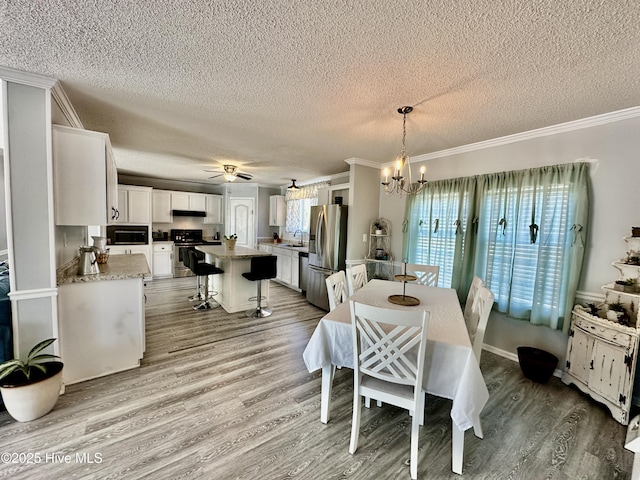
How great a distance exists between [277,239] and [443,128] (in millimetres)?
5396

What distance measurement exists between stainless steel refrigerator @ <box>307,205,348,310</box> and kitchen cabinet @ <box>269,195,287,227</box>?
96.7 inches

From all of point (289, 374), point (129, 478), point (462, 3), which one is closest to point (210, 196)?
point (289, 374)

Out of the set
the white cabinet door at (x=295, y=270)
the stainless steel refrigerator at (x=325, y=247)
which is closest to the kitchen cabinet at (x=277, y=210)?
the white cabinet door at (x=295, y=270)

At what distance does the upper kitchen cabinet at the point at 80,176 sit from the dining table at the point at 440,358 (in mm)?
2296

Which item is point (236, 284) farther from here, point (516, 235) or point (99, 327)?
point (516, 235)

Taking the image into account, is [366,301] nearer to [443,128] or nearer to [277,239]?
[443,128]

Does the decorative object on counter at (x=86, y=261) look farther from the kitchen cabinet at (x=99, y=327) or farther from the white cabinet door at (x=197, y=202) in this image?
the white cabinet door at (x=197, y=202)

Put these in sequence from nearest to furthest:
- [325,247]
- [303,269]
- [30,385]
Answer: [30,385]
[325,247]
[303,269]

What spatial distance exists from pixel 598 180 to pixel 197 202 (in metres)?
7.63

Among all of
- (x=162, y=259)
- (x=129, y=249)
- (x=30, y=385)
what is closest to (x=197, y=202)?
(x=162, y=259)

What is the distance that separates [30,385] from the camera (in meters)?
1.88

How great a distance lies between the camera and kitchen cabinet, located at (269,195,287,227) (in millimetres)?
7152

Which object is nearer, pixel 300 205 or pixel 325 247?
pixel 325 247

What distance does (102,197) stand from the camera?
241 centimetres
